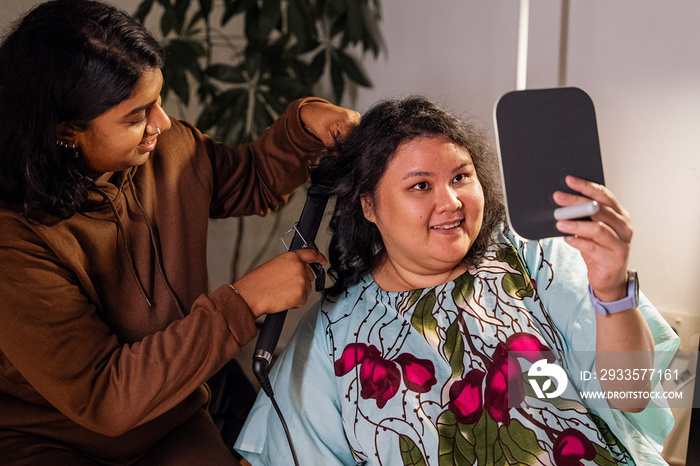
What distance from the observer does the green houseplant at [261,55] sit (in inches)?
91.1

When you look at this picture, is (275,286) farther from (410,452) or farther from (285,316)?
(410,452)

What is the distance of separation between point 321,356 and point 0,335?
671 millimetres

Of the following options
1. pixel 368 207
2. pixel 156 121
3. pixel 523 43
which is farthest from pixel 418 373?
pixel 523 43

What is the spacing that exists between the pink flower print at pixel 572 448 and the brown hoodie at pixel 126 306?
2.17 ft

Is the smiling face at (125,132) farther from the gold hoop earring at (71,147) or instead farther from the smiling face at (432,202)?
the smiling face at (432,202)

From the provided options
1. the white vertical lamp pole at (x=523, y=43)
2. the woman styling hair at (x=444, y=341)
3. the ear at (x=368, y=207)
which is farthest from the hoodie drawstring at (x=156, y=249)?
the white vertical lamp pole at (x=523, y=43)

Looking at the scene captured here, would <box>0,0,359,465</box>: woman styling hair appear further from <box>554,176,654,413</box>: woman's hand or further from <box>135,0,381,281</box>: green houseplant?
<box>135,0,381,281</box>: green houseplant

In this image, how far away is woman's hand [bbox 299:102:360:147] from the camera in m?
1.58

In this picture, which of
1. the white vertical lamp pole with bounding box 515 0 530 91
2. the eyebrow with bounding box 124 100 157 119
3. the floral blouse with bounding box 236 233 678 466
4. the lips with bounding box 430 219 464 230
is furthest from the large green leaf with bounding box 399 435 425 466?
the white vertical lamp pole with bounding box 515 0 530 91

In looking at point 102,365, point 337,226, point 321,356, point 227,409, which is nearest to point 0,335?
point 102,365

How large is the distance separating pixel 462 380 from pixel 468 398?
0.04 meters

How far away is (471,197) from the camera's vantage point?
4.52 ft

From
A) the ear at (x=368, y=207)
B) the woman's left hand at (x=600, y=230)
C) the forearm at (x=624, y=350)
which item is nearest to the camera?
the woman's left hand at (x=600, y=230)

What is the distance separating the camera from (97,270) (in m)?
1.33
